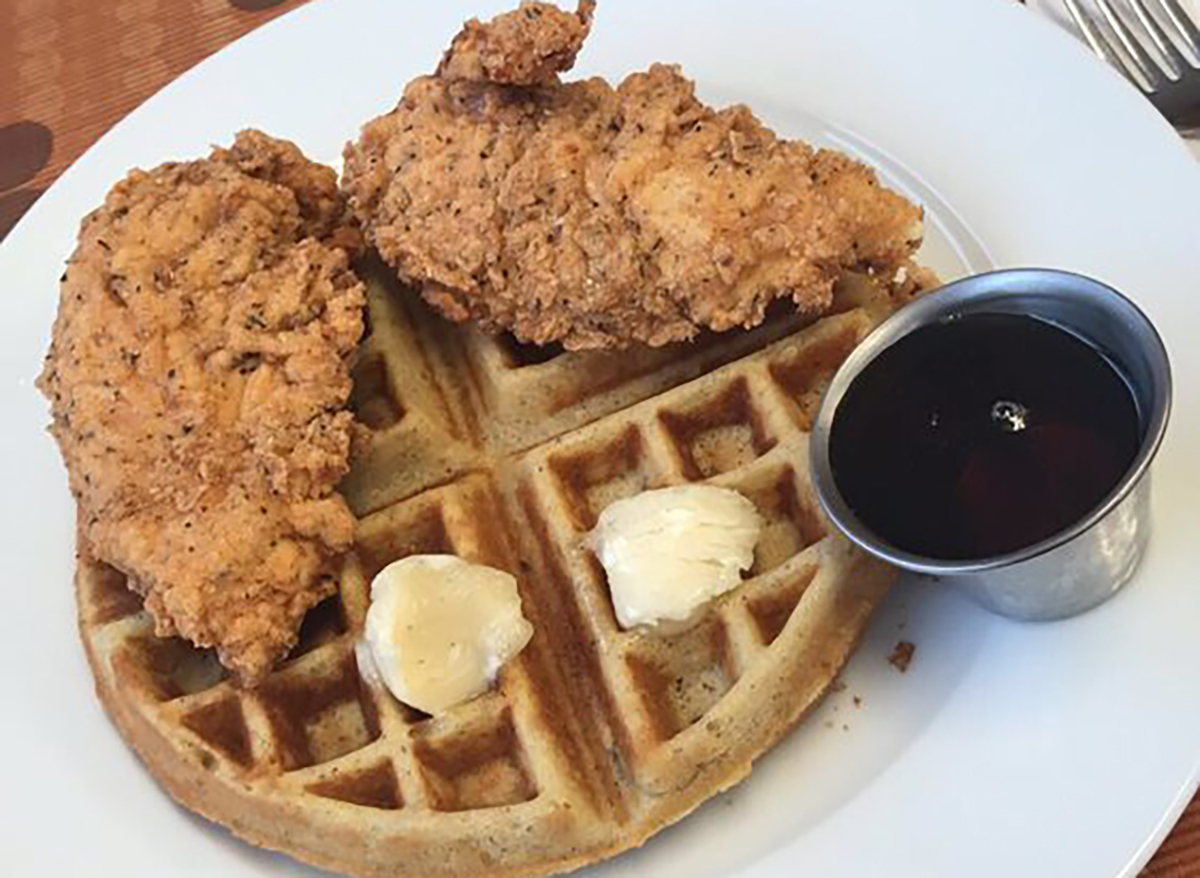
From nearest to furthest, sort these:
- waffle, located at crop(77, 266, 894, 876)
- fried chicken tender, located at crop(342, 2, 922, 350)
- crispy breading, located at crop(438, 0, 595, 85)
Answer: waffle, located at crop(77, 266, 894, 876), fried chicken tender, located at crop(342, 2, 922, 350), crispy breading, located at crop(438, 0, 595, 85)

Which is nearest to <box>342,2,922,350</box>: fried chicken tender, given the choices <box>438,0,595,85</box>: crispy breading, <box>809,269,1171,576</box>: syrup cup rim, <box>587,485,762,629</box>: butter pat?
<box>438,0,595,85</box>: crispy breading

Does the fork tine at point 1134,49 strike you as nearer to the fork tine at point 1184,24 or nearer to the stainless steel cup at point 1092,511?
the fork tine at point 1184,24

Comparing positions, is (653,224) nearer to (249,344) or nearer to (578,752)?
(249,344)

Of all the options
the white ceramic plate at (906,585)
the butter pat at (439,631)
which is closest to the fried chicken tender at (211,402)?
the butter pat at (439,631)

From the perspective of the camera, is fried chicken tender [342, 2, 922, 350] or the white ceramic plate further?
fried chicken tender [342, 2, 922, 350]

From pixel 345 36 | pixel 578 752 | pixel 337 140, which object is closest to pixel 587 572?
pixel 578 752

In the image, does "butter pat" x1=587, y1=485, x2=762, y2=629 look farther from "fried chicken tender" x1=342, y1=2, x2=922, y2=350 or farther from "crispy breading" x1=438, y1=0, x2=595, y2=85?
"crispy breading" x1=438, y1=0, x2=595, y2=85

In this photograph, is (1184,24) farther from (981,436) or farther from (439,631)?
(439,631)
